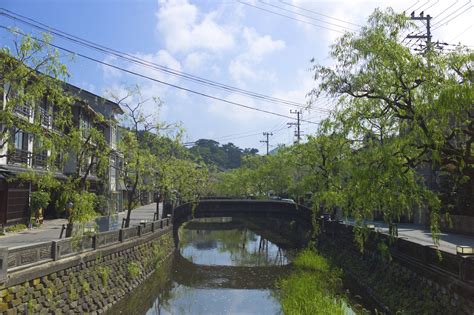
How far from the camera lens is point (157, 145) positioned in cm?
2973

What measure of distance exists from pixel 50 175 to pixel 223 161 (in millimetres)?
171865

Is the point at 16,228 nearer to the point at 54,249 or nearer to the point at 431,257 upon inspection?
the point at 54,249

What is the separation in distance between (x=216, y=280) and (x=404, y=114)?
1846 cm

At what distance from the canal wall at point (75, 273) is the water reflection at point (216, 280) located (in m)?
1.08

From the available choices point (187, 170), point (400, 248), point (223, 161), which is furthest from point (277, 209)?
point (223, 161)

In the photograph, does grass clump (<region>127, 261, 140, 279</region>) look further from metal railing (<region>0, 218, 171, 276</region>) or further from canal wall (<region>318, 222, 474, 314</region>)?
canal wall (<region>318, 222, 474, 314</region>)

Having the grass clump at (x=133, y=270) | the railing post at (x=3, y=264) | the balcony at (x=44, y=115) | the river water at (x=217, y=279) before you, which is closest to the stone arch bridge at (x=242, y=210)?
the river water at (x=217, y=279)

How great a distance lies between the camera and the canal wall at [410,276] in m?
14.2

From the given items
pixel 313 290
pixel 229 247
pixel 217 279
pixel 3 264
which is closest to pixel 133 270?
pixel 217 279

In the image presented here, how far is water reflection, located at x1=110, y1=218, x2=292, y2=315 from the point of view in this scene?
21578 millimetres

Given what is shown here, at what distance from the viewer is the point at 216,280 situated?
28.3 metres

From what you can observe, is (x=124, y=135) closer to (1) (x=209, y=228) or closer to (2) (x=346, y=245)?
(2) (x=346, y=245)

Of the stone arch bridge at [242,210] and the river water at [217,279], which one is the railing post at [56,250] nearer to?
the river water at [217,279]

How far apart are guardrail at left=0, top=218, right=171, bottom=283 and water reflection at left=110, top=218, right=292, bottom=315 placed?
126 inches
